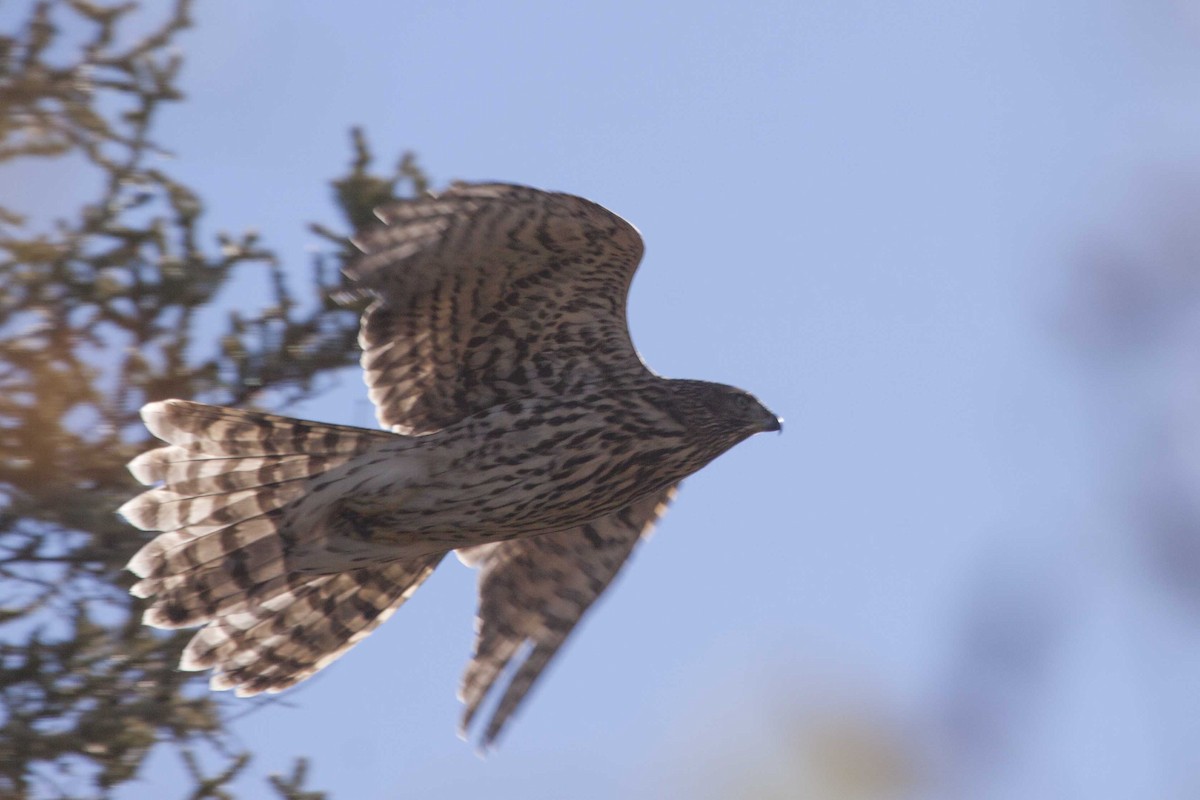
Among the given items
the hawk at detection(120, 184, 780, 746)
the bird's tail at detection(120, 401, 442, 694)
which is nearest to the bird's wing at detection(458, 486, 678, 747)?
the hawk at detection(120, 184, 780, 746)

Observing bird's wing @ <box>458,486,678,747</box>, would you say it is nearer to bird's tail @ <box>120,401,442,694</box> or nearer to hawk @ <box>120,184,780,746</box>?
hawk @ <box>120,184,780,746</box>

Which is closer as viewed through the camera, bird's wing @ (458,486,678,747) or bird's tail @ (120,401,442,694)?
bird's tail @ (120,401,442,694)

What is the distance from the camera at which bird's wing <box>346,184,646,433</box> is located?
18.2 ft

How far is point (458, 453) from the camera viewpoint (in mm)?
5742

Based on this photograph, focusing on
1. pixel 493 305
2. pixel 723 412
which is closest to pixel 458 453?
pixel 493 305

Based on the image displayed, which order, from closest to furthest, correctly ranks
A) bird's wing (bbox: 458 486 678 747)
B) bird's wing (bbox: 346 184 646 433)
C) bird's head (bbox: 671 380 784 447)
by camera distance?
1. bird's wing (bbox: 346 184 646 433)
2. bird's head (bbox: 671 380 784 447)
3. bird's wing (bbox: 458 486 678 747)

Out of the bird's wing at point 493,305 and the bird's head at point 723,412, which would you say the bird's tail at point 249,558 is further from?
the bird's head at point 723,412

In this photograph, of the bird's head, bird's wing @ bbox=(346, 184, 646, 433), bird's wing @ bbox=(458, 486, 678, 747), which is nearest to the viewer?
bird's wing @ bbox=(346, 184, 646, 433)

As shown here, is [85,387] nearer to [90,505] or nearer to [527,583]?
[90,505]

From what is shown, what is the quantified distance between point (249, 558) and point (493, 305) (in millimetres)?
1415

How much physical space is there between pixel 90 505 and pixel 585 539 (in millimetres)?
2390

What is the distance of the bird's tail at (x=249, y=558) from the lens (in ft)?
18.5

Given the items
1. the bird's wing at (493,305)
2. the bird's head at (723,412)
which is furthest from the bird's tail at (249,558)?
the bird's head at (723,412)

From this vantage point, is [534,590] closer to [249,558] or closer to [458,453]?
[458,453]
